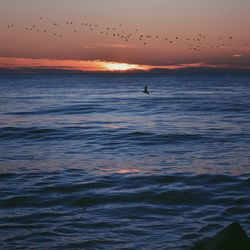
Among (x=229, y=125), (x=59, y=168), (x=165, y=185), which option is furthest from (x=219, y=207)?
(x=229, y=125)

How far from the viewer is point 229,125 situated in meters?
37.6

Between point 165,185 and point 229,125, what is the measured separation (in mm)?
23362

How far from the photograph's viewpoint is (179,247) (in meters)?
9.79

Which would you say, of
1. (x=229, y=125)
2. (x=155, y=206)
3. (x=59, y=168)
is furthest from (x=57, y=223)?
(x=229, y=125)

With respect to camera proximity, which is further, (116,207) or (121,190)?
(121,190)

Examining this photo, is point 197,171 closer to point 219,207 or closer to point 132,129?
point 219,207

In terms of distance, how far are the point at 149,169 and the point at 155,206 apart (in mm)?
5528

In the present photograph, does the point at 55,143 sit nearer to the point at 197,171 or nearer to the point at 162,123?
the point at 197,171

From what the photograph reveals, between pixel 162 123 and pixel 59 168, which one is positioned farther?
pixel 162 123

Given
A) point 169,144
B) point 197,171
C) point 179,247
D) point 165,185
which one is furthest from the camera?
point 169,144

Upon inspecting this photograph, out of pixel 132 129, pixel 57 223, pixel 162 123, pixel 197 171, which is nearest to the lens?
pixel 57 223

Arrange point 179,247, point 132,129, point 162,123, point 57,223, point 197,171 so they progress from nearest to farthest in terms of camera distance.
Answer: point 179,247
point 57,223
point 197,171
point 132,129
point 162,123

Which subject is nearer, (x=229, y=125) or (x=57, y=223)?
(x=57, y=223)

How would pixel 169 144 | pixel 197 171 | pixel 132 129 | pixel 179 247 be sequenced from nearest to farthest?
pixel 179 247, pixel 197 171, pixel 169 144, pixel 132 129
